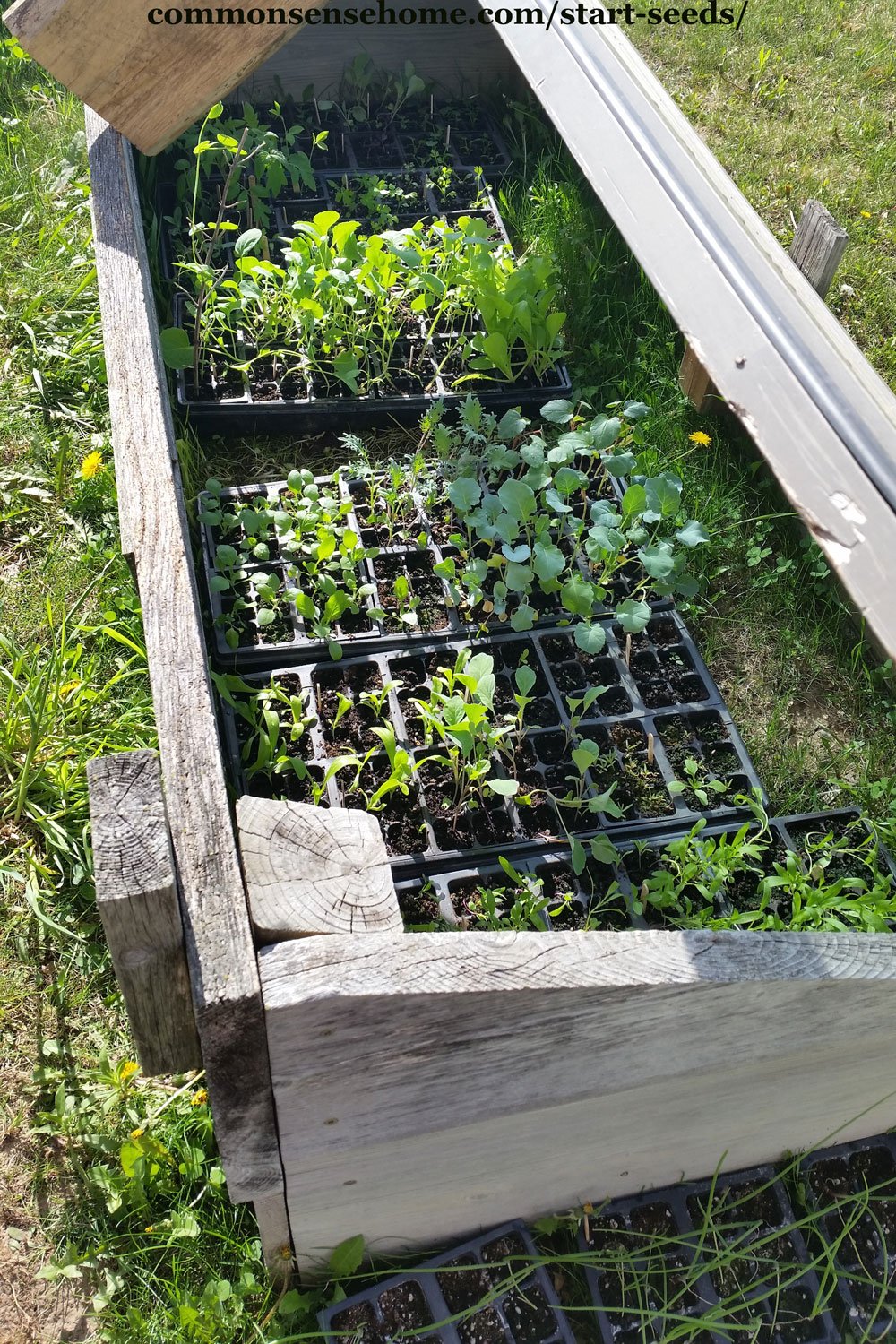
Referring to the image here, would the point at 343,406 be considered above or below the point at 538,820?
above

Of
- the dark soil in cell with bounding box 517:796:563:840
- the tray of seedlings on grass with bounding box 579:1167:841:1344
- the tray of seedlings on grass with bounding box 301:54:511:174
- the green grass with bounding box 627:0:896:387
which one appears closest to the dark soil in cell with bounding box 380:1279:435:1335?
the tray of seedlings on grass with bounding box 579:1167:841:1344

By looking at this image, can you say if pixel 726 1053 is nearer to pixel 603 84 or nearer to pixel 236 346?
pixel 236 346

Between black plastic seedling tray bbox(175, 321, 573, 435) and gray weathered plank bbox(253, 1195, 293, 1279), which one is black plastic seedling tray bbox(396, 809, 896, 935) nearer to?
gray weathered plank bbox(253, 1195, 293, 1279)

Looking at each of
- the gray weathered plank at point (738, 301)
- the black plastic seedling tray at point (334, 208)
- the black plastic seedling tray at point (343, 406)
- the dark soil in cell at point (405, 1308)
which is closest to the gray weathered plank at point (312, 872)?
the dark soil in cell at point (405, 1308)

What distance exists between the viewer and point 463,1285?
183 cm

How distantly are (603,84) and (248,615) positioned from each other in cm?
201

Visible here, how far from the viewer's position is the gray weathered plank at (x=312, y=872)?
138 cm

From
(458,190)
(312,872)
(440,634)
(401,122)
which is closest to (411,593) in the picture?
(440,634)

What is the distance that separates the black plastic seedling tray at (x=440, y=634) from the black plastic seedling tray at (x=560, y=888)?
38 centimetres

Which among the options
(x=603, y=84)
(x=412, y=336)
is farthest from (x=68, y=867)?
(x=603, y=84)

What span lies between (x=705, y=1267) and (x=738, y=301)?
2154 mm

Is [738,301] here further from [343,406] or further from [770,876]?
[770,876]

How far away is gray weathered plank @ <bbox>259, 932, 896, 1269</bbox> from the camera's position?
130 cm

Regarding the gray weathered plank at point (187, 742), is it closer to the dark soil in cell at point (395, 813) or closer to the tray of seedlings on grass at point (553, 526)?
the dark soil in cell at point (395, 813)
